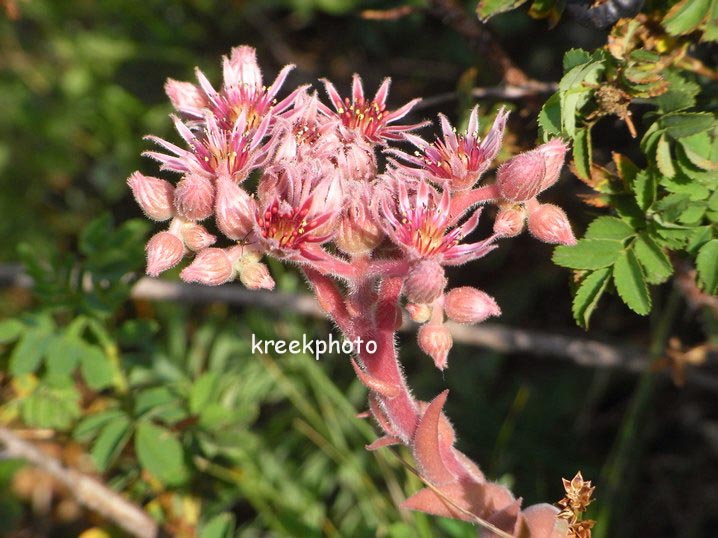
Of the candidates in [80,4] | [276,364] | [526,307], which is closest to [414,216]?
[276,364]

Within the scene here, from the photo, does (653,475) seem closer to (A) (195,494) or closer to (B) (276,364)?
(B) (276,364)

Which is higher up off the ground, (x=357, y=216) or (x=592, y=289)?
(x=357, y=216)

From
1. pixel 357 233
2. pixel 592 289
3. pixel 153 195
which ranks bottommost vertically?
pixel 592 289

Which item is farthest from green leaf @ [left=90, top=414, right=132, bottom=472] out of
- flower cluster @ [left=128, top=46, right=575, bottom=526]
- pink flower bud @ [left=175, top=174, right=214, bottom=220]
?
pink flower bud @ [left=175, top=174, right=214, bottom=220]

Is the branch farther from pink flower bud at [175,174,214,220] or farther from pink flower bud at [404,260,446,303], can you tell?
pink flower bud at [404,260,446,303]

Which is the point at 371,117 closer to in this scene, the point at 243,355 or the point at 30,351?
the point at 30,351

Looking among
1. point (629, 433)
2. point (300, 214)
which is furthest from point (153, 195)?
point (629, 433)
